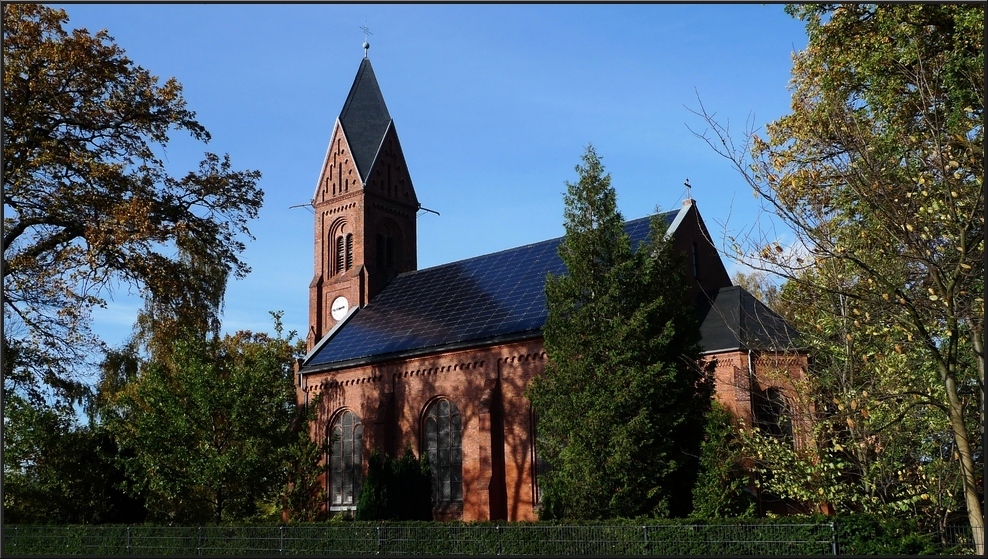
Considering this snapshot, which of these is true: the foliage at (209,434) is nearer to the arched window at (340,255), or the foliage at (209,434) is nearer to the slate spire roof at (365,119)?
the arched window at (340,255)

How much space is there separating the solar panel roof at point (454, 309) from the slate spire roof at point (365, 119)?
7249mm

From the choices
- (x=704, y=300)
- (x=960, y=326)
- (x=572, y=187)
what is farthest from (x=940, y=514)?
(x=704, y=300)

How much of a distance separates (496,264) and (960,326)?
24460 mm

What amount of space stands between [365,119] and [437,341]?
17405 mm

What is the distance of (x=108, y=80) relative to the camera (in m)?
21.8

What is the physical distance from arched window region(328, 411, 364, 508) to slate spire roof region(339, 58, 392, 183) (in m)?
13.3

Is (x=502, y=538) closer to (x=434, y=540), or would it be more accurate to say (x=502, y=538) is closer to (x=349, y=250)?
(x=434, y=540)

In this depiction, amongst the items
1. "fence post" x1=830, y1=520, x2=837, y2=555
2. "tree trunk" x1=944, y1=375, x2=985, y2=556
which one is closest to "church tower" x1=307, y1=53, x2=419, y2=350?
"fence post" x1=830, y1=520, x2=837, y2=555

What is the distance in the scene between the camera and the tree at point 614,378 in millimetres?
21156

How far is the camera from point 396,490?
101 ft

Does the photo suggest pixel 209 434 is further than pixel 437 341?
No

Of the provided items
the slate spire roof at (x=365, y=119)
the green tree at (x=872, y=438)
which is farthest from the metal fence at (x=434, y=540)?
the slate spire roof at (x=365, y=119)

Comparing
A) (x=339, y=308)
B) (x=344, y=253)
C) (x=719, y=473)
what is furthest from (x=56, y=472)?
(x=719, y=473)

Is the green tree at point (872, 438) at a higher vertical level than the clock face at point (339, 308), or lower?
lower
